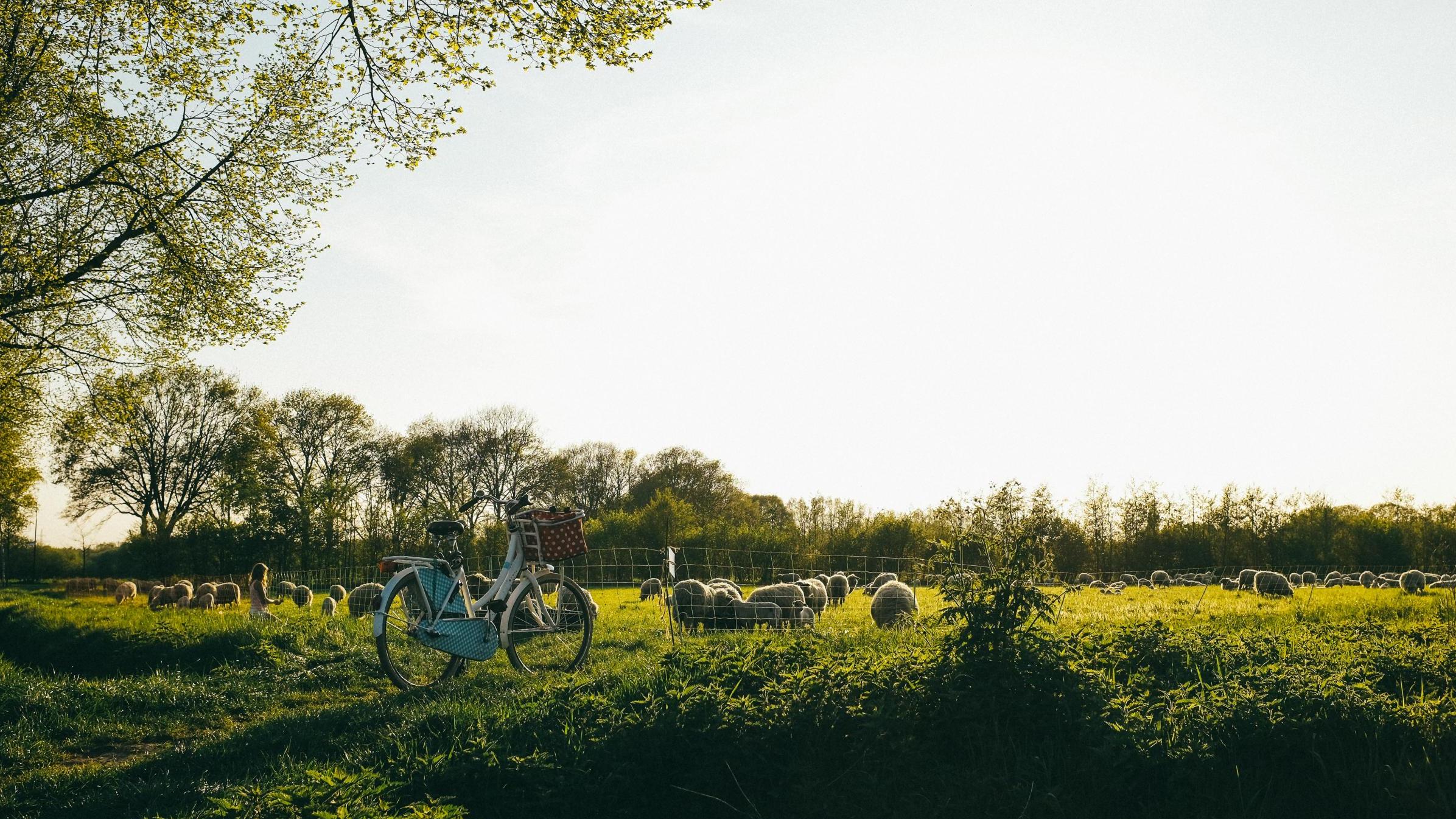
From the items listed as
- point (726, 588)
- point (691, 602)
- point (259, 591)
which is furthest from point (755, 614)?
point (259, 591)

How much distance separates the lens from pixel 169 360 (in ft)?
53.5

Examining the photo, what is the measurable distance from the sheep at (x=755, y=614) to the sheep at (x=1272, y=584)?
1894 cm

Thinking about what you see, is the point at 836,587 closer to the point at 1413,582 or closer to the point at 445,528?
the point at 445,528

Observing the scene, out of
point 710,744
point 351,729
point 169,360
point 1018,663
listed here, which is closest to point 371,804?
point 710,744

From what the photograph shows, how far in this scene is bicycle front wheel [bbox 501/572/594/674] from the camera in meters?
8.24

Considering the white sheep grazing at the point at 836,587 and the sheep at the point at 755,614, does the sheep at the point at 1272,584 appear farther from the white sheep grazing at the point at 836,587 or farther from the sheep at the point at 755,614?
the sheep at the point at 755,614

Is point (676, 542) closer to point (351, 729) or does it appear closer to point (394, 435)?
point (394, 435)

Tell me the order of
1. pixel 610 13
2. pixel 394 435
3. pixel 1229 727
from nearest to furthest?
pixel 1229 727, pixel 610 13, pixel 394 435

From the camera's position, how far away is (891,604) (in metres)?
14.5

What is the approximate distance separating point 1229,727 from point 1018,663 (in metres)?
1.20

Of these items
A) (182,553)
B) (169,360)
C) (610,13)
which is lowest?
(182,553)

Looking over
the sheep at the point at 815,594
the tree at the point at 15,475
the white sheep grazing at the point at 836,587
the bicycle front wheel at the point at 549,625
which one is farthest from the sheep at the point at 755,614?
the tree at the point at 15,475

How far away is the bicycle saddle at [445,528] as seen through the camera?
7676 mm

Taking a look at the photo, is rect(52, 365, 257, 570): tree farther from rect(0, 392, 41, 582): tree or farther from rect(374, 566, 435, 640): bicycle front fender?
rect(374, 566, 435, 640): bicycle front fender
